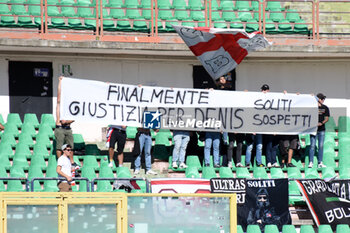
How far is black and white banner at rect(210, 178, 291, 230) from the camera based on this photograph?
19.4 m

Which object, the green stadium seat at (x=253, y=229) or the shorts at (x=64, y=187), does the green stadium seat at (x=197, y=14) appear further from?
the green stadium seat at (x=253, y=229)

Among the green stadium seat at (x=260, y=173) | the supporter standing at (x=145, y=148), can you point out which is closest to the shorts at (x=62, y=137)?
the supporter standing at (x=145, y=148)

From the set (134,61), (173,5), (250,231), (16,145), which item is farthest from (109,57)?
(250,231)

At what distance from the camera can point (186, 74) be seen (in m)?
25.1

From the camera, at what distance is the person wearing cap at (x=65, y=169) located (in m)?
19.0

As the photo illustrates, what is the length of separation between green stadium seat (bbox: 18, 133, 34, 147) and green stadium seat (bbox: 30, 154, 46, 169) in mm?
556

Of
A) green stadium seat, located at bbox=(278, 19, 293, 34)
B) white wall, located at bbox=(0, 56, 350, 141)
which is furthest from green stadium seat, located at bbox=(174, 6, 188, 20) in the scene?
green stadium seat, located at bbox=(278, 19, 293, 34)

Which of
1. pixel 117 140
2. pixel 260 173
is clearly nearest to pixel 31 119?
pixel 117 140

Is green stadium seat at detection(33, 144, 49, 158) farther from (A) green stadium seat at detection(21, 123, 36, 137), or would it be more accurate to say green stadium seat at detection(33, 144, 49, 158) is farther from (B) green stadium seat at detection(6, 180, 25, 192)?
(B) green stadium seat at detection(6, 180, 25, 192)

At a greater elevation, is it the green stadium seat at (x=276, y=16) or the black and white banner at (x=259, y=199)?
the green stadium seat at (x=276, y=16)

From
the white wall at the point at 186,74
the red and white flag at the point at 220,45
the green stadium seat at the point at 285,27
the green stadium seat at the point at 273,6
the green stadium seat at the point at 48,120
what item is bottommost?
the green stadium seat at the point at 48,120

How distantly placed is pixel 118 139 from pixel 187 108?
65.7 inches

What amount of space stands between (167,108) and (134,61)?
329 centimetres

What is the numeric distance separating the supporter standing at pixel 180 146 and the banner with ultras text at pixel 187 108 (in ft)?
0.49
